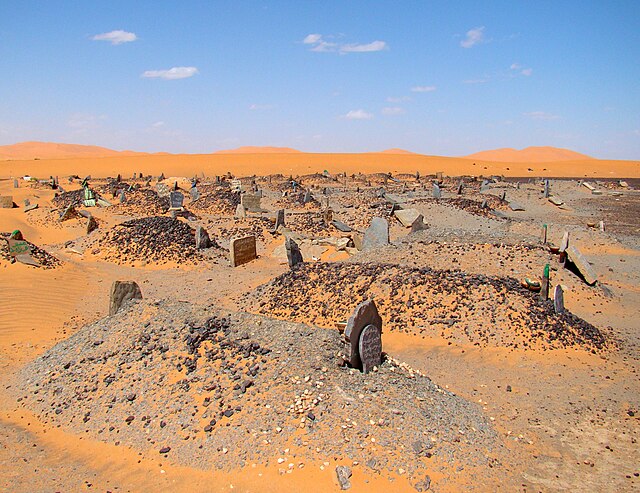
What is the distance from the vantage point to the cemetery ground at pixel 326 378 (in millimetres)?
6414

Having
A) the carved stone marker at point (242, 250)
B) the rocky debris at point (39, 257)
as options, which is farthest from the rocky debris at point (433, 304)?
the rocky debris at point (39, 257)

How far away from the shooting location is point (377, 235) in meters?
16.7

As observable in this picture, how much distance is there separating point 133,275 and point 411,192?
21955 millimetres

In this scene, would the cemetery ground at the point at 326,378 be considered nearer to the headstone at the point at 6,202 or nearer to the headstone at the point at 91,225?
the headstone at the point at 91,225

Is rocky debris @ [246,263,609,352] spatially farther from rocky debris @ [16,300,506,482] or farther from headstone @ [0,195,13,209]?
headstone @ [0,195,13,209]

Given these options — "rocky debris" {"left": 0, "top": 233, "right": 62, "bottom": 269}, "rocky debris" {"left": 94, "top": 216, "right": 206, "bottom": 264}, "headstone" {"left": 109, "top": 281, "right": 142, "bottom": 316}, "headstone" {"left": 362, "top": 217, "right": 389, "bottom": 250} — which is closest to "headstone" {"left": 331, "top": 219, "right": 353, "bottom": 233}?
"headstone" {"left": 362, "top": 217, "right": 389, "bottom": 250}

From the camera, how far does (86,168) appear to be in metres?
63.2

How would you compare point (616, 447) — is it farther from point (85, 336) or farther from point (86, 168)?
point (86, 168)

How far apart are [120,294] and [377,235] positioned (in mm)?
8495

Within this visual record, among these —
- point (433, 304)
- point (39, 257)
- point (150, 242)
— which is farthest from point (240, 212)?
point (433, 304)

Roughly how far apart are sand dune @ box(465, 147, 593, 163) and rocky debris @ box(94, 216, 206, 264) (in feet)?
425

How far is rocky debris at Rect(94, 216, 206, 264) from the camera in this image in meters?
17.7

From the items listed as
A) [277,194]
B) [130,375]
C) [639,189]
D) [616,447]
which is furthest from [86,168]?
[616,447]

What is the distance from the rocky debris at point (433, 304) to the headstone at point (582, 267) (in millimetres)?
3008
